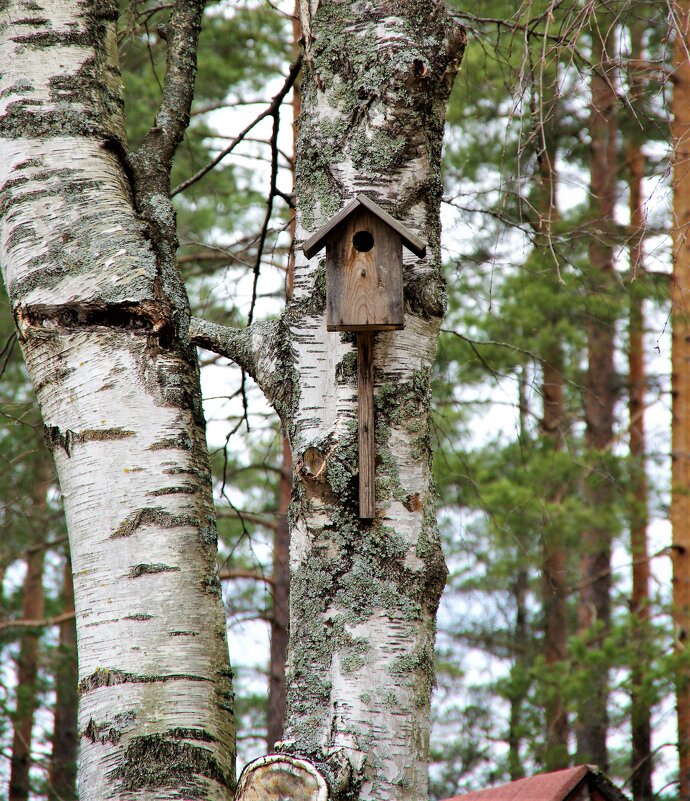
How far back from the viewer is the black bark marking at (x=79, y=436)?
2.21 m

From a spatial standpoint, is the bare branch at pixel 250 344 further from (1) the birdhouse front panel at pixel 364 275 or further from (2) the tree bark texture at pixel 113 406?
(1) the birdhouse front panel at pixel 364 275

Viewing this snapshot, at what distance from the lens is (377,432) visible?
6.75 feet

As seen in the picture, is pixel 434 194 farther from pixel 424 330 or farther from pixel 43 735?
pixel 43 735

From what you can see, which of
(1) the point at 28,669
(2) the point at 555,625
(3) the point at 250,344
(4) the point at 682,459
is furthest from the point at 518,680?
(3) the point at 250,344

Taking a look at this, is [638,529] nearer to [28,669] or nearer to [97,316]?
[28,669]

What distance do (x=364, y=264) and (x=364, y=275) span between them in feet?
0.11

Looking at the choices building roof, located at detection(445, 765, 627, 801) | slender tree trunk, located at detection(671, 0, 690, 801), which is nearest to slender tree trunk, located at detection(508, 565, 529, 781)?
slender tree trunk, located at detection(671, 0, 690, 801)

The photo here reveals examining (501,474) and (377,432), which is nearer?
(377,432)

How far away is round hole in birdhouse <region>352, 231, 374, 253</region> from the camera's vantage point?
2.15 meters

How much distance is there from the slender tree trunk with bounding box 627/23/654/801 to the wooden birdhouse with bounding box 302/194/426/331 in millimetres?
3827

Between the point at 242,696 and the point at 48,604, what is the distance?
277 cm

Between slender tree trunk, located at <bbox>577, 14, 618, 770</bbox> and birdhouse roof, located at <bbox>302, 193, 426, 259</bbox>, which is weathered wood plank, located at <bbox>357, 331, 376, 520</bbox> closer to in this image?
birdhouse roof, located at <bbox>302, 193, 426, 259</bbox>

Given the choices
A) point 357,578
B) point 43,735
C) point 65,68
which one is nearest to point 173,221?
point 65,68

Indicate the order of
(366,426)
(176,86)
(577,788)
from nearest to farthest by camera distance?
1. (366,426)
2. (176,86)
3. (577,788)
